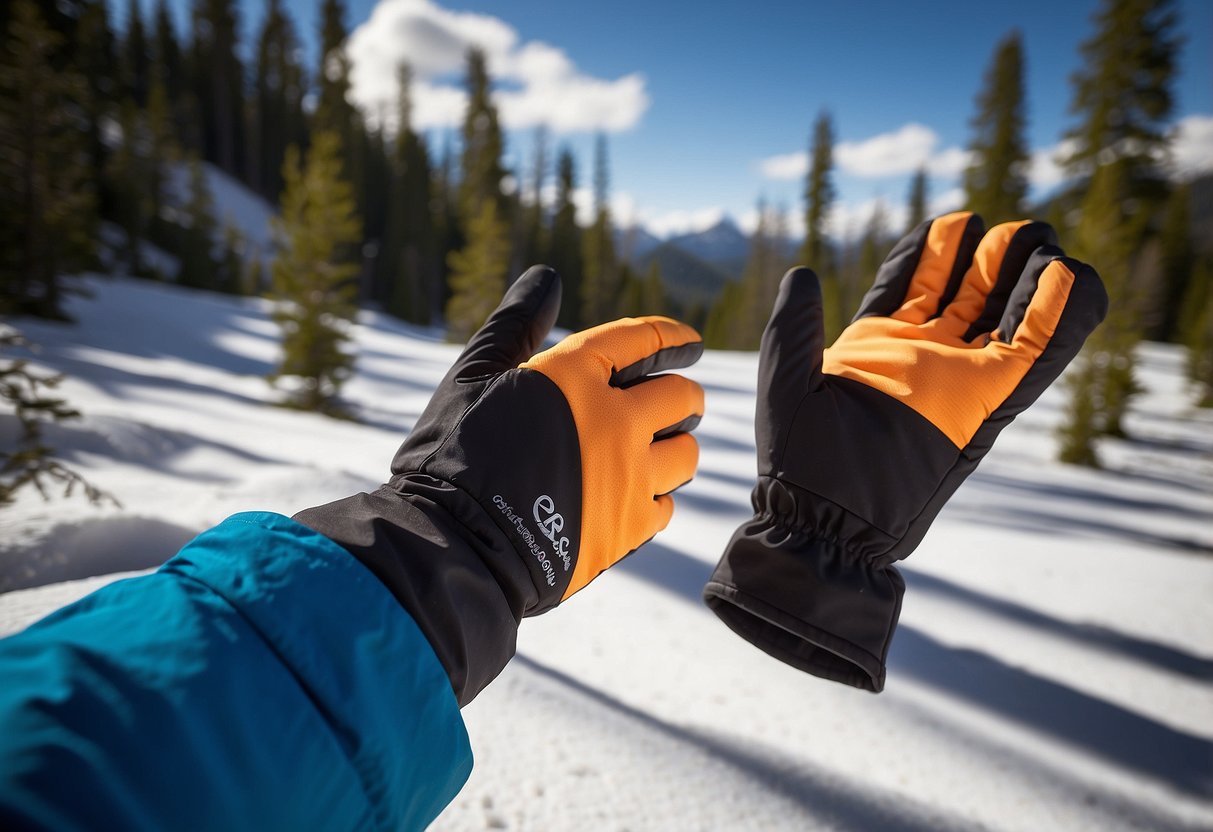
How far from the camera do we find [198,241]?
2566 cm

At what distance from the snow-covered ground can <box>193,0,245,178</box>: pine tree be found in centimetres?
4143

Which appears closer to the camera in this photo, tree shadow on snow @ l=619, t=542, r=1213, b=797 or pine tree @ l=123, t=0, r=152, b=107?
tree shadow on snow @ l=619, t=542, r=1213, b=797

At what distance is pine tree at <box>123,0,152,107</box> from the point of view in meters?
35.4

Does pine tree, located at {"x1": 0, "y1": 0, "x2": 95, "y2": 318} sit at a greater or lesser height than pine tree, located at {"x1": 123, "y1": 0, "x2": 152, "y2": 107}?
lesser

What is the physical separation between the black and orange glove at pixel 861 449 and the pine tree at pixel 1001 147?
3599 millimetres

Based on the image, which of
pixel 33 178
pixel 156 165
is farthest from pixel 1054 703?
pixel 156 165

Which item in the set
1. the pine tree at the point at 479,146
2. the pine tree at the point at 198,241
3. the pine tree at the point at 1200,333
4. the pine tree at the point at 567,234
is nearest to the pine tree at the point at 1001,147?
the pine tree at the point at 479,146

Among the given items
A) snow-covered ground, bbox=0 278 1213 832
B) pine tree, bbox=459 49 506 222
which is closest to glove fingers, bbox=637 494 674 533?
snow-covered ground, bbox=0 278 1213 832

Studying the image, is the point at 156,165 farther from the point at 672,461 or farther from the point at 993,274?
the point at 993,274

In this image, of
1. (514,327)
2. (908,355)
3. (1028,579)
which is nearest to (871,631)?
(908,355)

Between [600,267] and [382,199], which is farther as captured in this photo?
[382,199]

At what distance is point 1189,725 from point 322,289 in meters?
11.6

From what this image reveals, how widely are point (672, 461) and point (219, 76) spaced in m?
49.3

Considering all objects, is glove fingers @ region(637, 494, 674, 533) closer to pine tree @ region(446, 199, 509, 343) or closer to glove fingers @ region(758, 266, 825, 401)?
glove fingers @ region(758, 266, 825, 401)
